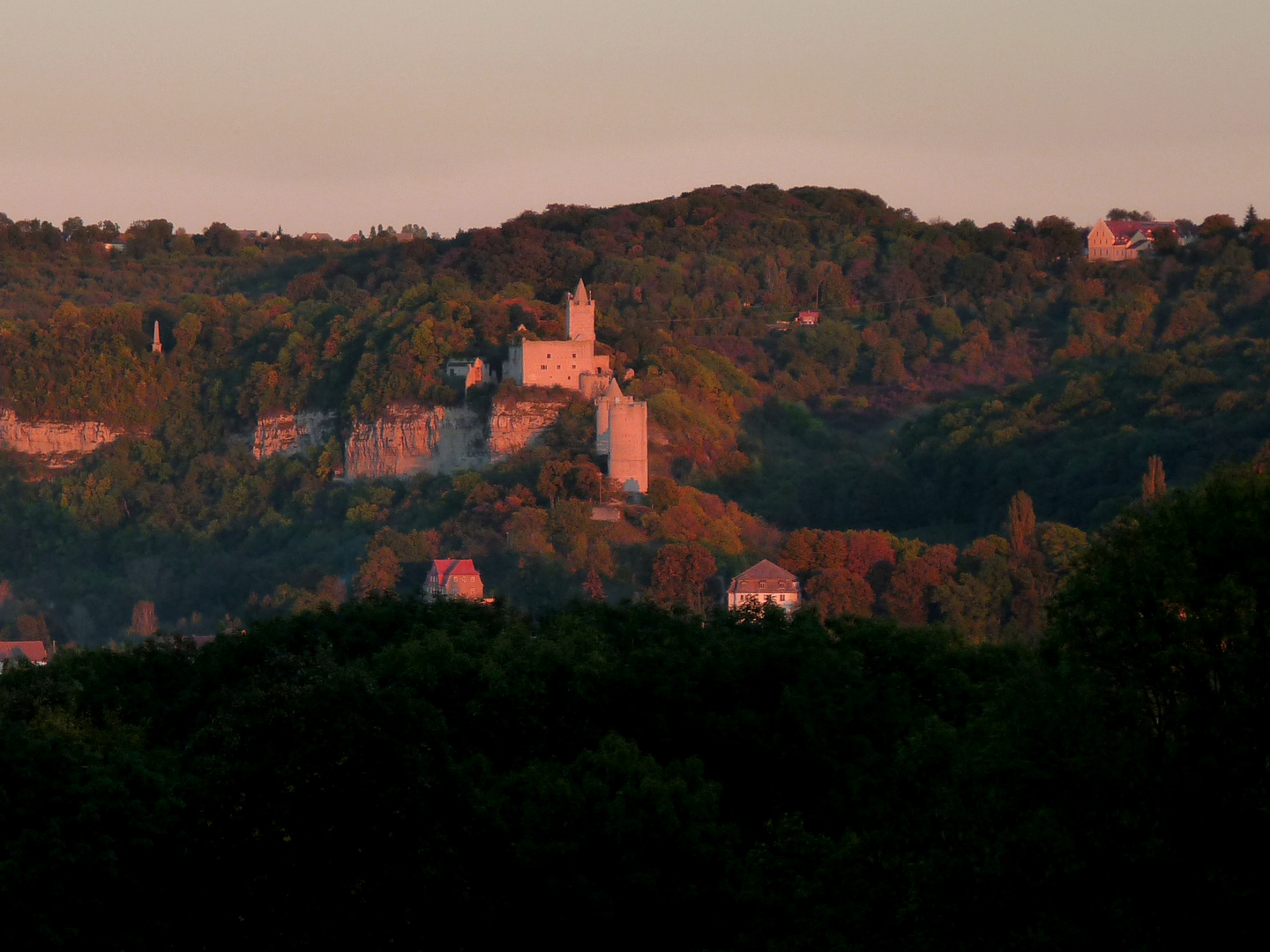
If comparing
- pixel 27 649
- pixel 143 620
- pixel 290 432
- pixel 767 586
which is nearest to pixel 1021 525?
pixel 767 586

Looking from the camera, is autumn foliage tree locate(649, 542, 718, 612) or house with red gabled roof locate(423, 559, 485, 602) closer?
autumn foliage tree locate(649, 542, 718, 612)

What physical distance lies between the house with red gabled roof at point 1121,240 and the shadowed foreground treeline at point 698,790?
3941 inches

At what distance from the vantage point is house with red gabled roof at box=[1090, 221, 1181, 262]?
425ft

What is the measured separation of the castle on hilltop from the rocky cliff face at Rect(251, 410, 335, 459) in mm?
12558

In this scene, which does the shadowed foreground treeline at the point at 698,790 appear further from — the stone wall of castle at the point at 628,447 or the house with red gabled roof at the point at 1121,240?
the house with red gabled roof at the point at 1121,240

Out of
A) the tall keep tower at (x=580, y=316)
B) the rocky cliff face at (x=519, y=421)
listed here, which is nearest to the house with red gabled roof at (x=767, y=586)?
the rocky cliff face at (x=519, y=421)

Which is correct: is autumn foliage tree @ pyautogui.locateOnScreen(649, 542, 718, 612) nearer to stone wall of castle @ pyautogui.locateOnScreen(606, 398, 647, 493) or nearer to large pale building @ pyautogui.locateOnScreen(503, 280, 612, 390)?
stone wall of castle @ pyautogui.locateOnScreen(606, 398, 647, 493)

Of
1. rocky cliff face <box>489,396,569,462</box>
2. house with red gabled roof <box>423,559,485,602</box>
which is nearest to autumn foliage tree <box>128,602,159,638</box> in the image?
house with red gabled roof <box>423,559,485,602</box>

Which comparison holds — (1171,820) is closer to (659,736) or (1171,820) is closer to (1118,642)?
(1118,642)

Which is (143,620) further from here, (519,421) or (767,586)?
(767,586)

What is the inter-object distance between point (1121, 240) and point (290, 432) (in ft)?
165

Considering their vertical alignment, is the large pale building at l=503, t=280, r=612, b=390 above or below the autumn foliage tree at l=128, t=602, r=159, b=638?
above

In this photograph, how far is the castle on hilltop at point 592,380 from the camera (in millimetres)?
84562

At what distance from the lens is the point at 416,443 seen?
9769cm
